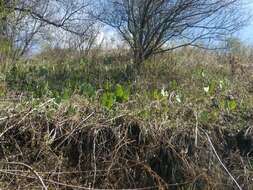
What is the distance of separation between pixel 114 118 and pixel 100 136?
35 centimetres

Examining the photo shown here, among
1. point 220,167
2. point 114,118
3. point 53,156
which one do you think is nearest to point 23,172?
point 53,156

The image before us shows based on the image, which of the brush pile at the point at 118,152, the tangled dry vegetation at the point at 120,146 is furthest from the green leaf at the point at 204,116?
the brush pile at the point at 118,152

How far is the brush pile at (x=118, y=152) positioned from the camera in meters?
5.47

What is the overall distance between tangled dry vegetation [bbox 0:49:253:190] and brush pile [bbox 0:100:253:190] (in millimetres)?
10

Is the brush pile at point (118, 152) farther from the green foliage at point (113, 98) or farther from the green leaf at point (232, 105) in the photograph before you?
the green leaf at point (232, 105)

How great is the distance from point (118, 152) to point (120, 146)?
0.23 ft

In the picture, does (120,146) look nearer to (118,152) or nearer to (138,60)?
(118,152)

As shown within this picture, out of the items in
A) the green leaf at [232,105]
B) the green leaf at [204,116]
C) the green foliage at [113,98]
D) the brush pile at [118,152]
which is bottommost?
the brush pile at [118,152]

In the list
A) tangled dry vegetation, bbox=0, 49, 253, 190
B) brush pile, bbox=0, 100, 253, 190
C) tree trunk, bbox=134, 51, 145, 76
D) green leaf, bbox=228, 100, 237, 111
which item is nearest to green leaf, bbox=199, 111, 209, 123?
tangled dry vegetation, bbox=0, 49, 253, 190

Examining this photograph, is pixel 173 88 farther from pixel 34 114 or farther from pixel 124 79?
pixel 34 114

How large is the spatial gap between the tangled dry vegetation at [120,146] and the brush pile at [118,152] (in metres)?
0.01

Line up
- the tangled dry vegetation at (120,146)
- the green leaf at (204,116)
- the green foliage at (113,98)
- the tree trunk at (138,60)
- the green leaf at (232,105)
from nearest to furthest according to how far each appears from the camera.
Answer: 1. the tangled dry vegetation at (120,146)
2. the green leaf at (204,116)
3. the green foliage at (113,98)
4. the green leaf at (232,105)
5. the tree trunk at (138,60)

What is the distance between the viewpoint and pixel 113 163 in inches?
218

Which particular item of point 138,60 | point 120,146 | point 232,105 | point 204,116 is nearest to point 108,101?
point 120,146
